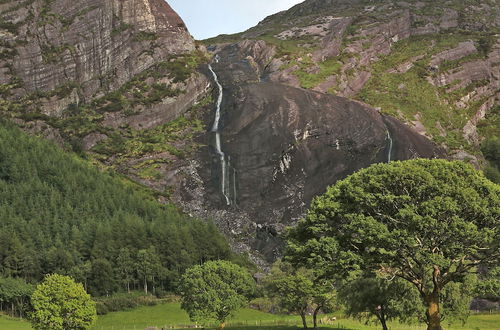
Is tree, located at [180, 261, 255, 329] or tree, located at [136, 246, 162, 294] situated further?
tree, located at [136, 246, 162, 294]

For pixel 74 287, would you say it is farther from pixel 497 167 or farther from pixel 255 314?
pixel 497 167

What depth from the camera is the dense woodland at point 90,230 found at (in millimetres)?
106375

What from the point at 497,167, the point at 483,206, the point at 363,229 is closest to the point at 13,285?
the point at 363,229

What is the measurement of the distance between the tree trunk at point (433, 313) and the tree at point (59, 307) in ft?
123

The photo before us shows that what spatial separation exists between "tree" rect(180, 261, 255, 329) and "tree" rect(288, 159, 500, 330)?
83.7 ft

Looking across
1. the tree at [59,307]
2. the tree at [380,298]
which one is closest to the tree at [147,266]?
the tree at [59,307]

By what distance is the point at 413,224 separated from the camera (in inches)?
1554

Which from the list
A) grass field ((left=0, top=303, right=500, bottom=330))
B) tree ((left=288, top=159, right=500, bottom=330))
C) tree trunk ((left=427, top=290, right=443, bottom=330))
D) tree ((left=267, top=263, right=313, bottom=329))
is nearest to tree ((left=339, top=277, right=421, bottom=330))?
tree ((left=288, top=159, right=500, bottom=330))

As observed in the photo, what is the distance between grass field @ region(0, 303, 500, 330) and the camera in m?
72.0

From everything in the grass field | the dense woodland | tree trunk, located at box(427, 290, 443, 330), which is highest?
tree trunk, located at box(427, 290, 443, 330)

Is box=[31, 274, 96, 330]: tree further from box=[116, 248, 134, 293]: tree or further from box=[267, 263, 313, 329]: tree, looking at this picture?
box=[116, 248, 134, 293]: tree

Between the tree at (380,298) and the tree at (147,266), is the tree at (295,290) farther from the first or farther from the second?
the tree at (147,266)

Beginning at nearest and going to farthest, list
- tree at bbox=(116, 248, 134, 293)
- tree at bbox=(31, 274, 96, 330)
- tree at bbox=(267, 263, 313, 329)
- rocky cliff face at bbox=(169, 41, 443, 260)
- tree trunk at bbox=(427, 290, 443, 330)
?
tree trunk at bbox=(427, 290, 443, 330) < tree at bbox=(31, 274, 96, 330) < tree at bbox=(267, 263, 313, 329) < tree at bbox=(116, 248, 134, 293) < rocky cliff face at bbox=(169, 41, 443, 260)

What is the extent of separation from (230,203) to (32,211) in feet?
164
